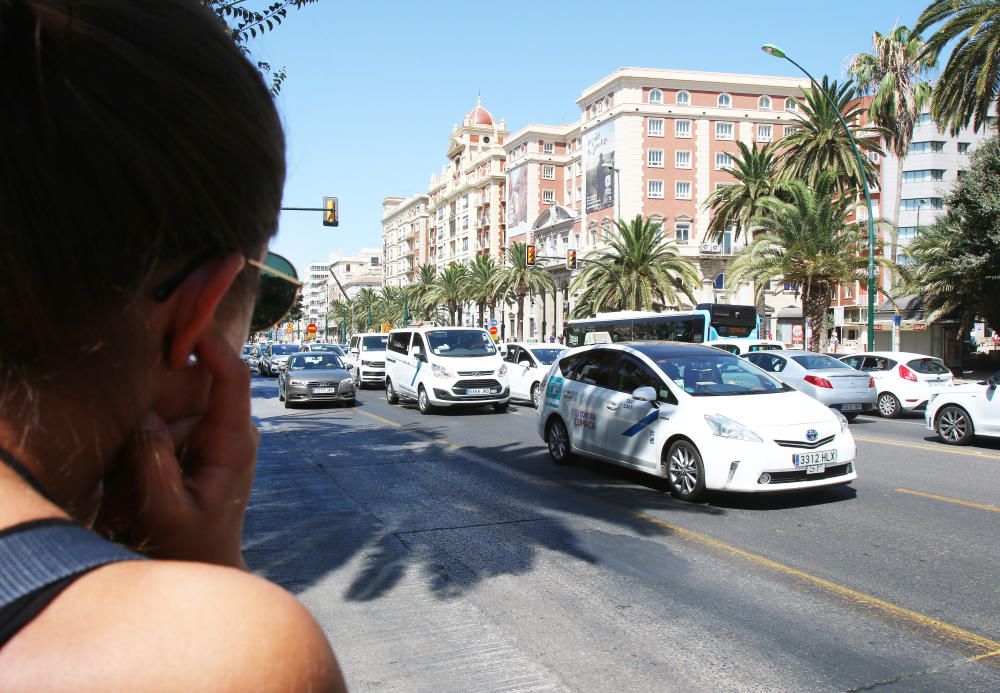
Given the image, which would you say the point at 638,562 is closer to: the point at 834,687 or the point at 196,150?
the point at 834,687

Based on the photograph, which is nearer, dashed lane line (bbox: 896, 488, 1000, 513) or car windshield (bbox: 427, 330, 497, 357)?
dashed lane line (bbox: 896, 488, 1000, 513)

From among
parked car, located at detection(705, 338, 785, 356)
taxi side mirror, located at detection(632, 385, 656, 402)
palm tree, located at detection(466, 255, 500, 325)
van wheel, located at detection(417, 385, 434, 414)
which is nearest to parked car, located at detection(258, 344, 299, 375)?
van wheel, located at detection(417, 385, 434, 414)

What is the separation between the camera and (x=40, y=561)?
0.57 meters

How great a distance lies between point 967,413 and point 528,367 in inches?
403

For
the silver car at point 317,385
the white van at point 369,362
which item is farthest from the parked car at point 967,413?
the white van at point 369,362

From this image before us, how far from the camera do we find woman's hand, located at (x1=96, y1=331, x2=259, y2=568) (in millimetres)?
802

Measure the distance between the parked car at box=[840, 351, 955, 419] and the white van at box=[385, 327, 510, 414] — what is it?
27.8ft

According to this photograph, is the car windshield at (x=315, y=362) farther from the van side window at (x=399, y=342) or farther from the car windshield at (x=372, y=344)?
the car windshield at (x=372, y=344)

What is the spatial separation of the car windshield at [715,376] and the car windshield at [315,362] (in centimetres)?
1347

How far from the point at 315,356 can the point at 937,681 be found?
778 inches

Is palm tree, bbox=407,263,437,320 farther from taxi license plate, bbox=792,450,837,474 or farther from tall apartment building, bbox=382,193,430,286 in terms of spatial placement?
taxi license plate, bbox=792,450,837,474

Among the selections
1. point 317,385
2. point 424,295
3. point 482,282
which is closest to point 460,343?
point 317,385

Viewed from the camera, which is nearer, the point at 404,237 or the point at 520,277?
the point at 520,277

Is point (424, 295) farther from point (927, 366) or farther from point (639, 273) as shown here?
point (927, 366)
